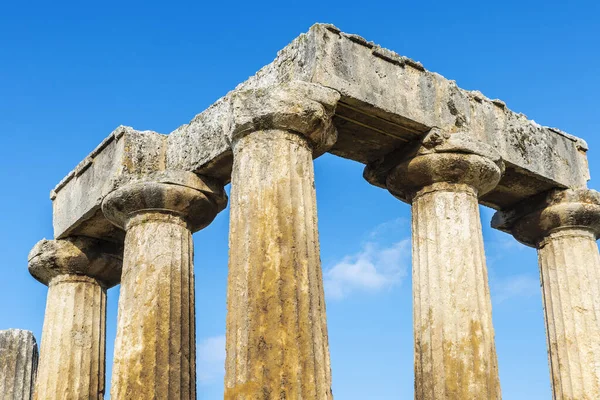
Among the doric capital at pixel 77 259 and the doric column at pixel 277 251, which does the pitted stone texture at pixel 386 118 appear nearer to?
the doric column at pixel 277 251

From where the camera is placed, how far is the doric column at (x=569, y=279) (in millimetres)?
17953

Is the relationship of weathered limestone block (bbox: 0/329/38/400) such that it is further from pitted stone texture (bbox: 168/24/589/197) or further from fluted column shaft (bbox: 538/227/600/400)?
fluted column shaft (bbox: 538/227/600/400)

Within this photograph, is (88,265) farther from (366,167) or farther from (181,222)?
(366,167)

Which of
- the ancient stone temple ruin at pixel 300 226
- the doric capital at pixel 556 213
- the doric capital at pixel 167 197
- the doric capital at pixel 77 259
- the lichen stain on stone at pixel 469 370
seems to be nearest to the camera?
the ancient stone temple ruin at pixel 300 226

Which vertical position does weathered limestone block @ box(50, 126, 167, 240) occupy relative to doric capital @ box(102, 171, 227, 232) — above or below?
above


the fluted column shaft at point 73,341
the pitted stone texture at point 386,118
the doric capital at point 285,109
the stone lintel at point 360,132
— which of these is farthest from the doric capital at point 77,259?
the doric capital at point 285,109

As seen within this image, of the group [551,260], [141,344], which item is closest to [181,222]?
[141,344]

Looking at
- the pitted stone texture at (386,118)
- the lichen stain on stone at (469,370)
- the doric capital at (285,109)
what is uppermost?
the pitted stone texture at (386,118)

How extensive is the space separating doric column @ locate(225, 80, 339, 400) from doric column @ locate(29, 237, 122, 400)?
6886 mm

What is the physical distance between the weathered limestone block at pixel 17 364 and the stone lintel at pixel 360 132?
15.1 feet

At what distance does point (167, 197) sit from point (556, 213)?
7752mm

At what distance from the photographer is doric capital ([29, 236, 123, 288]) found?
Answer: 20.1m

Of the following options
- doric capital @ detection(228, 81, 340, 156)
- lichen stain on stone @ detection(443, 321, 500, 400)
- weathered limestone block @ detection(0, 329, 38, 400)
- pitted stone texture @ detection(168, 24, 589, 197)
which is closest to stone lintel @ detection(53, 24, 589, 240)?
pitted stone texture @ detection(168, 24, 589, 197)

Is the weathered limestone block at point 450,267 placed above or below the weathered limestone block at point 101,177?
below
